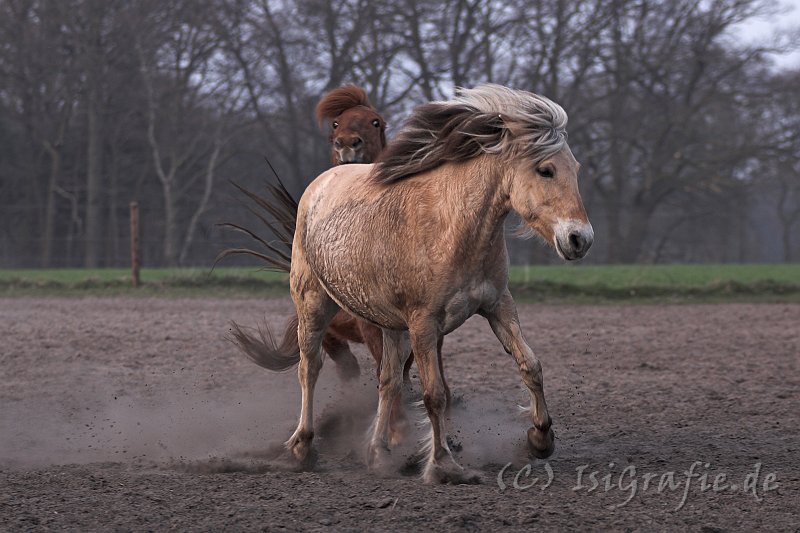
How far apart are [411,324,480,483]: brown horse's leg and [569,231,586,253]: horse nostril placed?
0.82m

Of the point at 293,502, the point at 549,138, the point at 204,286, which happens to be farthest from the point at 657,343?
the point at 204,286

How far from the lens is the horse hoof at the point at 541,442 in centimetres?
470

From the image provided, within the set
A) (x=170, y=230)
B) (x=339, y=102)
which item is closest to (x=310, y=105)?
(x=170, y=230)

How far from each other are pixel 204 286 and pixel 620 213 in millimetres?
15295

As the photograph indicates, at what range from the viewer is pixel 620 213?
28.5 metres

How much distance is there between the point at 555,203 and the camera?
4.19m

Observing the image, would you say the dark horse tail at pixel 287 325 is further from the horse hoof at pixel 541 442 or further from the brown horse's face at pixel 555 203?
the brown horse's face at pixel 555 203

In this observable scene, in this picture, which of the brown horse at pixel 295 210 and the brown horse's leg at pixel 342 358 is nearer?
the brown horse at pixel 295 210

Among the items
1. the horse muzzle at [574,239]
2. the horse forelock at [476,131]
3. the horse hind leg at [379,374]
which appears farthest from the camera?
the horse hind leg at [379,374]

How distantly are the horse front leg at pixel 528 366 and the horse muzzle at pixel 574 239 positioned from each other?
2.02 ft

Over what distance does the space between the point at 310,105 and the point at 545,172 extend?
84.2 feet

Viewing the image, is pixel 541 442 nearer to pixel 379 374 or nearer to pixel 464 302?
pixel 464 302

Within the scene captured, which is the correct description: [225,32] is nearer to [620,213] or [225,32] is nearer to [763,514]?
[620,213]

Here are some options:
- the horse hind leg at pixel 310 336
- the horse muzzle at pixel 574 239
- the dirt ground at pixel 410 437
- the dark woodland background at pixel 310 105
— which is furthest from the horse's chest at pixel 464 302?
the dark woodland background at pixel 310 105
